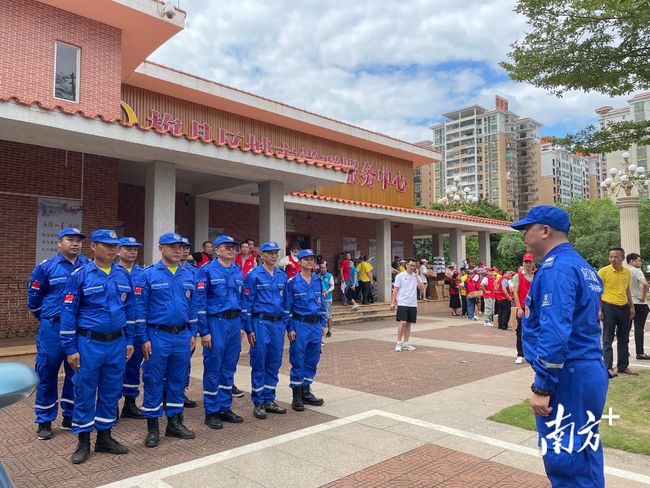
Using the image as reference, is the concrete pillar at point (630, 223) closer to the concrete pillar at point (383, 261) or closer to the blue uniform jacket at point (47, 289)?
Result: the concrete pillar at point (383, 261)

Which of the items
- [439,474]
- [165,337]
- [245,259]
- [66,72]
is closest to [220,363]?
[165,337]

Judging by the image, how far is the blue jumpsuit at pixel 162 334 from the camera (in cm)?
456

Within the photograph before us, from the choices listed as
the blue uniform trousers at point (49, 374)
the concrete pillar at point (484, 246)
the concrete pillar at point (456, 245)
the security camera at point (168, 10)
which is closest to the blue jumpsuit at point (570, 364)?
the blue uniform trousers at point (49, 374)

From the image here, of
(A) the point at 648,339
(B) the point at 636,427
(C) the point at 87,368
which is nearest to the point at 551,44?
(B) the point at 636,427

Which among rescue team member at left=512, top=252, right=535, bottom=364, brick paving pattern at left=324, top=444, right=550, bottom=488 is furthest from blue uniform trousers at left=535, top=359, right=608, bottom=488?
rescue team member at left=512, top=252, right=535, bottom=364

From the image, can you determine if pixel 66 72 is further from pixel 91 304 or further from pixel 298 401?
pixel 298 401

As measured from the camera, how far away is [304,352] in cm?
571

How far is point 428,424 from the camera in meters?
5.09

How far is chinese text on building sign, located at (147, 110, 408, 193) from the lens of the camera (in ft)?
45.8

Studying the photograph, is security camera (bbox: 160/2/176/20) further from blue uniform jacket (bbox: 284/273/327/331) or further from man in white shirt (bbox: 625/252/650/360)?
man in white shirt (bbox: 625/252/650/360)

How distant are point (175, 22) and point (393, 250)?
45.1ft

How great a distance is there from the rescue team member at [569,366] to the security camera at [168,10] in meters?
10.3

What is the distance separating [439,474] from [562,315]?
6.42 ft

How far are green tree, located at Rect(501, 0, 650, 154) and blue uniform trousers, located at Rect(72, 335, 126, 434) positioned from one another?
21.7 ft
